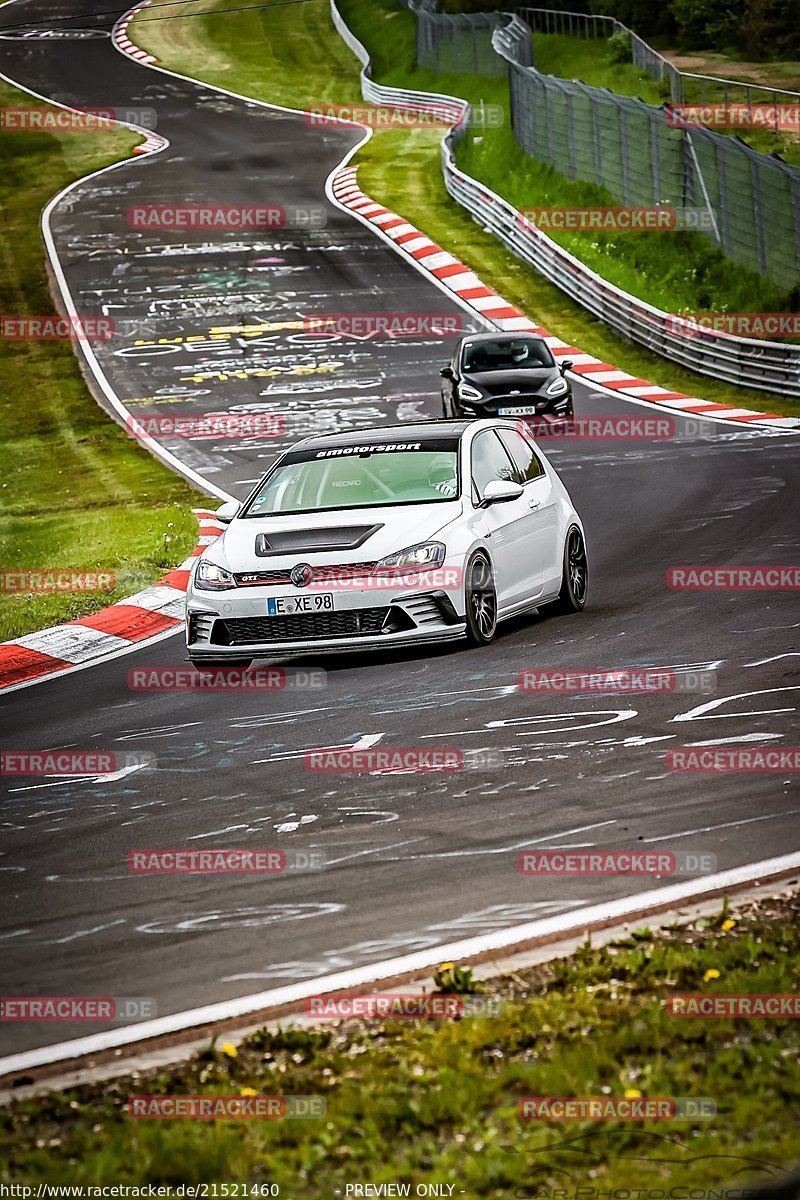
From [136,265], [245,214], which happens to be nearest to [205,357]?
[136,265]

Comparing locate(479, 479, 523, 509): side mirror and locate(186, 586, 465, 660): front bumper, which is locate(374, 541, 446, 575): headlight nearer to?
locate(186, 586, 465, 660): front bumper

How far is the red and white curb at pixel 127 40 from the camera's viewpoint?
67.3 metres

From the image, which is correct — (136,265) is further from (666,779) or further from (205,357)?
(666,779)

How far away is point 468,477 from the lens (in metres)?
12.5

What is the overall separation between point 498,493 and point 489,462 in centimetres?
84

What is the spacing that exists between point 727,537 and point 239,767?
7.79 metres

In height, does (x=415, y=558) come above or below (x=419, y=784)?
Answer: above

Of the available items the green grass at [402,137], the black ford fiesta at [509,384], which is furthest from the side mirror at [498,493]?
the green grass at [402,137]

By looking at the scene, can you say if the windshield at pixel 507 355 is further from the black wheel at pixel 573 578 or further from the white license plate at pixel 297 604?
the white license plate at pixel 297 604

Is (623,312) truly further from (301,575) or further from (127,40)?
(127,40)

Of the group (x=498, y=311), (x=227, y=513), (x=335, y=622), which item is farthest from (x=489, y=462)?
(x=498, y=311)

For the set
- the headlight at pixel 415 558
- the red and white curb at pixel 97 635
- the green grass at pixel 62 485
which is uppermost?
the headlight at pixel 415 558

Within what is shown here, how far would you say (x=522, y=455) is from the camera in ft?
44.5

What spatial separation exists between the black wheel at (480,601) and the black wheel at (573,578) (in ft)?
4.00
